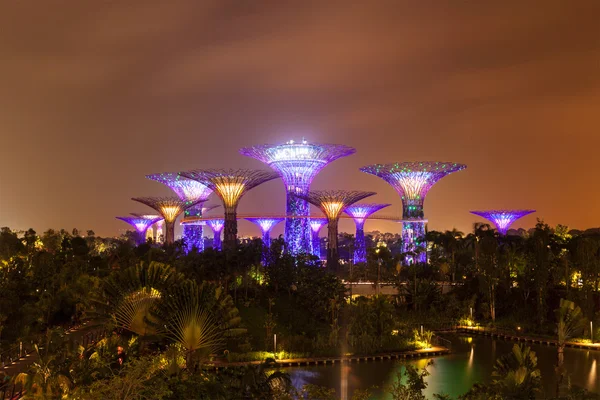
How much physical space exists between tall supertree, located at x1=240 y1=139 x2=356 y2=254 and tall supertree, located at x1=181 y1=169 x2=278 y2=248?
3.25 meters

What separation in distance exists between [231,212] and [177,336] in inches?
1185

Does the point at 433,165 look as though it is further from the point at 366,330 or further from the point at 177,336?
the point at 177,336

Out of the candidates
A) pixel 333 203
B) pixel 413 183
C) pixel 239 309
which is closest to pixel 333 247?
pixel 333 203

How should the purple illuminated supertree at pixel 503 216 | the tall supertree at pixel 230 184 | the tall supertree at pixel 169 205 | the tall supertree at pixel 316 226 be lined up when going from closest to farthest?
1. the tall supertree at pixel 230 184
2. the tall supertree at pixel 169 205
3. the tall supertree at pixel 316 226
4. the purple illuminated supertree at pixel 503 216

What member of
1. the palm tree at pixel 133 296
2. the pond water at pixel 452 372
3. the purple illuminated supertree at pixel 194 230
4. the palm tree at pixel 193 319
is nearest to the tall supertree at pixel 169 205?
the purple illuminated supertree at pixel 194 230

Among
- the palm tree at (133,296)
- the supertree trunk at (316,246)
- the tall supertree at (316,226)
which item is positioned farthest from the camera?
the tall supertree at (316,226)

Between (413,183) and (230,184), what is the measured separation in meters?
17.0

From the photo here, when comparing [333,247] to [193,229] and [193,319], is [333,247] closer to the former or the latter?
[193,229]

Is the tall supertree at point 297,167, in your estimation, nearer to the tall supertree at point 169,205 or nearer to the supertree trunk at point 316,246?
the supertree trunk at point 316,246

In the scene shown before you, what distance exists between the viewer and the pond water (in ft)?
73.3

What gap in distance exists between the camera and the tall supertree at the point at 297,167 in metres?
53.6

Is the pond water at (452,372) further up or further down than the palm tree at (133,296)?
further down

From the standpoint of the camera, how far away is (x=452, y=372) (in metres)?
24.9

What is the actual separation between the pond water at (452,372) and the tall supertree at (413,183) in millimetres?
27386
